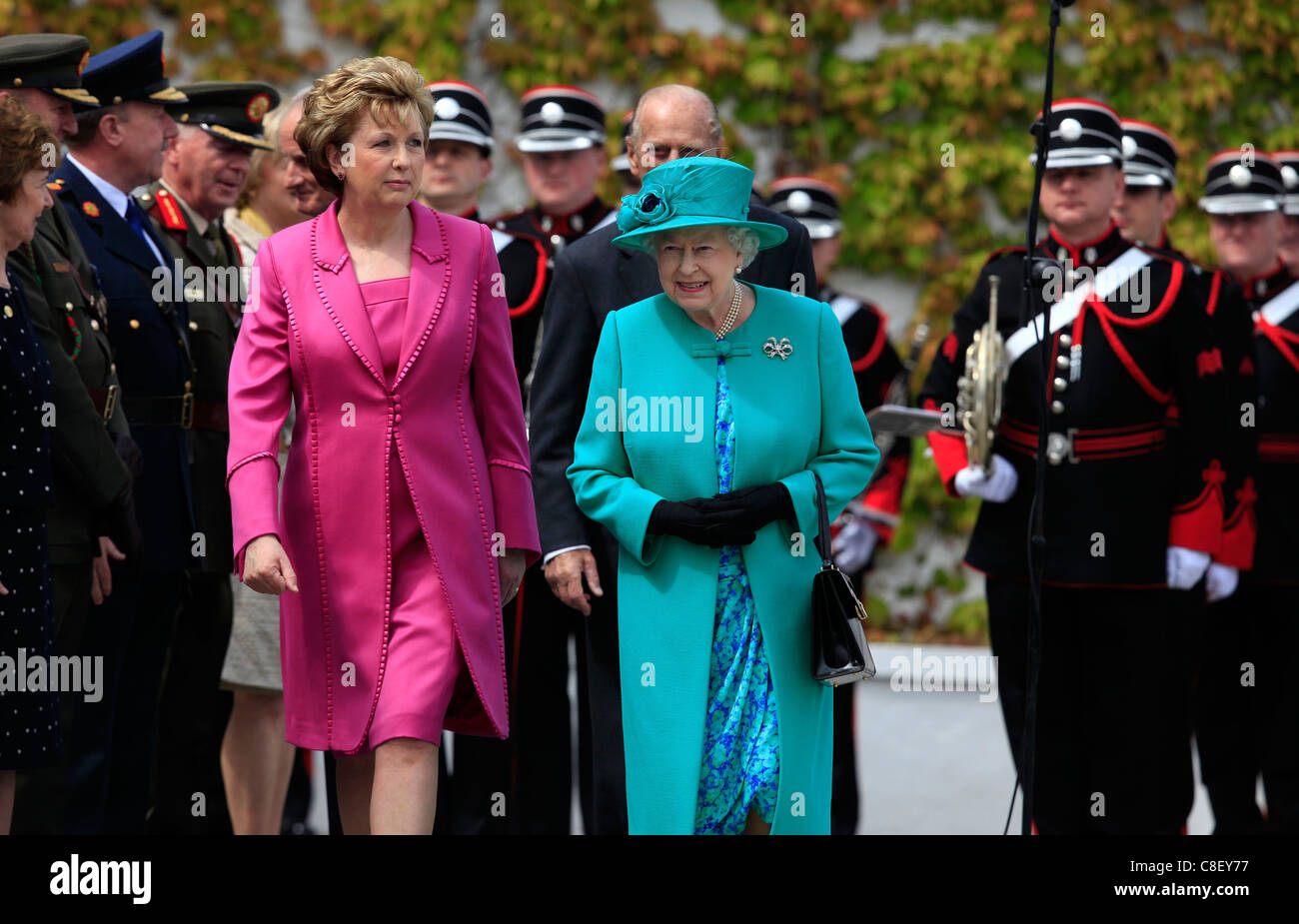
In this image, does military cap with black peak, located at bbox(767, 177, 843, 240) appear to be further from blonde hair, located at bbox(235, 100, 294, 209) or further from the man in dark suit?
the man in dark suit

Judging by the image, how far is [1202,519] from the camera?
18.9ft

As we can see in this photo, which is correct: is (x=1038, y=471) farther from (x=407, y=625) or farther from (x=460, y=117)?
(x=460, y=117)

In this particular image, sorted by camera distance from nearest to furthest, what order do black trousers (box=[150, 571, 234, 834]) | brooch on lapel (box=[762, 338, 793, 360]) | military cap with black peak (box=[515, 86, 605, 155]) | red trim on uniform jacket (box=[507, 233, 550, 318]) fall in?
brooch on lapel (box=[762, 338, 793, 360])
black trousers (box=[150, 571, 234, 834])
red trim on uniform jacket (box=[507, 233, 550, 318])
military cap with black peak (box=[515, 86, 605, 155])

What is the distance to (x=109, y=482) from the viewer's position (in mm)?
4531

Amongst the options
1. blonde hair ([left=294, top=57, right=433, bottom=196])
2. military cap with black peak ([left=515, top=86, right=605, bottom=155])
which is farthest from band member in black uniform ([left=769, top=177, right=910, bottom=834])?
blonde hair ([left=294, top=57, right=433, bottom=196])

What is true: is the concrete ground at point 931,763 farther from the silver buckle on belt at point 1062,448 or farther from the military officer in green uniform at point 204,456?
the military officer in green uniform at point 204,456

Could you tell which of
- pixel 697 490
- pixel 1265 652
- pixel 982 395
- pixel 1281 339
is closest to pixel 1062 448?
pixel 982 395

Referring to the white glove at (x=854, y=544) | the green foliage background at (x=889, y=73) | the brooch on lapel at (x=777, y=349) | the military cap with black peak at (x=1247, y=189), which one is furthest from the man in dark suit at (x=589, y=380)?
the green foliage background at (x=889, y=73)

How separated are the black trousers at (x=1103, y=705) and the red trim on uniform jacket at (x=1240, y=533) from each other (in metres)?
0.30

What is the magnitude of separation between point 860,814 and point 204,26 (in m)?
5.59

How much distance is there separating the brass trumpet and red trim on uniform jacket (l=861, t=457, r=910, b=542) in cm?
148

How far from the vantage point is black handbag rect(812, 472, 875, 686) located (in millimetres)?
3943

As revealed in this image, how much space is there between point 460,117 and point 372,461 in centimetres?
249
